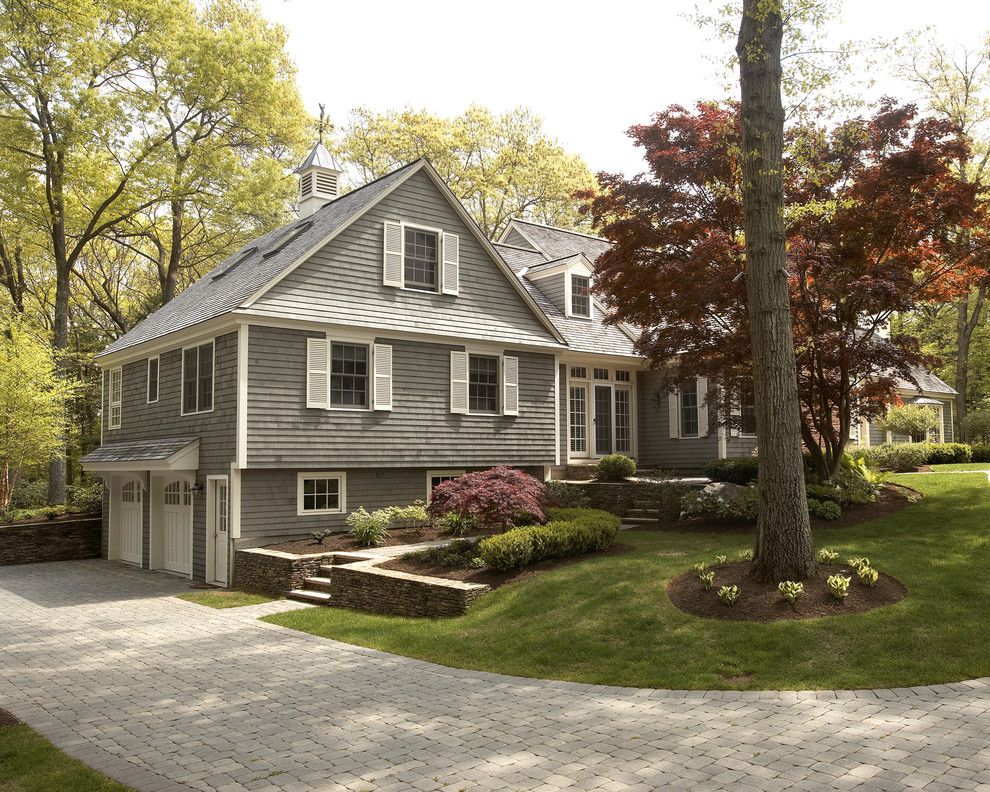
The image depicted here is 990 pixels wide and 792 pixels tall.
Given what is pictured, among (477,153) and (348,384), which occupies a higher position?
(477,153)

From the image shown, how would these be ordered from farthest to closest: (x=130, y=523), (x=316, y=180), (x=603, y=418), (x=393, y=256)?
1. (x=603, y=418)
2. (x=316, y=180)
3. (x=130, y=523)
4. (x=393, y=256)

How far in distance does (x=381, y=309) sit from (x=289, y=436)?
336 cm

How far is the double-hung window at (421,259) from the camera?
57.3ft

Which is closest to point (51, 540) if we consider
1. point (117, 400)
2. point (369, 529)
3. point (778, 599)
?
point (117, 400)

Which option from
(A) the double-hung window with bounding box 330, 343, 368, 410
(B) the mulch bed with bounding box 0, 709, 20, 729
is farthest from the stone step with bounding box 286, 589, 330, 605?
(B) the mulch bed with bounding box 0, 709, 20, 729

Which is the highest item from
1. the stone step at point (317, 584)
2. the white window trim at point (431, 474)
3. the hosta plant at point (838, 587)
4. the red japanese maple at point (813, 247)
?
the red japanese maple at point (813, 247)

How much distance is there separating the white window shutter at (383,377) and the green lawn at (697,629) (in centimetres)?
544

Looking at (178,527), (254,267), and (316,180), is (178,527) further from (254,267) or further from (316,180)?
(316,180)

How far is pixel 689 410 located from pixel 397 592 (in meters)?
12.4

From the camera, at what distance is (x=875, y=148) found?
44.3 ft

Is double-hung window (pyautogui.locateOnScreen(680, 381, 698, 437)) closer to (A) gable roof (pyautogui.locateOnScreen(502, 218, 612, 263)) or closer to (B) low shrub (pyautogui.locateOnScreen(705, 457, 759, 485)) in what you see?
(B) low shrub (pyautogui.locateOnScreen(705, 457, 759, 485))

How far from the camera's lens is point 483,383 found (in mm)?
18516

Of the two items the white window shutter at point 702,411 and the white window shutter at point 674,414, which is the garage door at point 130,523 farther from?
the white window shutter at point 702,411

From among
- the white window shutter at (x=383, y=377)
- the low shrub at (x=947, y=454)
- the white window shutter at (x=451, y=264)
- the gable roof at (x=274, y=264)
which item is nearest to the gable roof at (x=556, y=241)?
the gable roof at (x=274, y=264)
